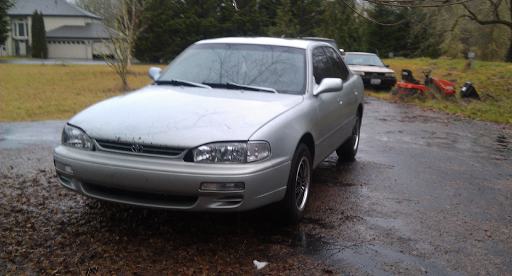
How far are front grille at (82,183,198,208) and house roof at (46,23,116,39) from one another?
2211 inches

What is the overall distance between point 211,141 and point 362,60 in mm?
17398

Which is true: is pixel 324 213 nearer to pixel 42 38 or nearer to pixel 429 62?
pixel 429 62

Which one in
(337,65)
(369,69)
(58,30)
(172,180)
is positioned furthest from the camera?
(58,30)

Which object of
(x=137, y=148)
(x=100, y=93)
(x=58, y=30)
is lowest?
(x=58, y=30)

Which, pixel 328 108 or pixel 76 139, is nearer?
pixel 76 139

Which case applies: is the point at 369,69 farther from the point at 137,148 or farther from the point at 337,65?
the point at 137,148

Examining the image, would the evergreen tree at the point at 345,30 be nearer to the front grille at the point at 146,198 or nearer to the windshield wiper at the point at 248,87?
the windshield wiper at the point at 248,87

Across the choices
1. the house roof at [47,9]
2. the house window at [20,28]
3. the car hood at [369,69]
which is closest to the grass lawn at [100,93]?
the car hood at [369,69]

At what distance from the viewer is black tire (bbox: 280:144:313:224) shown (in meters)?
4.04

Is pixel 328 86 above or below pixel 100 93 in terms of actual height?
above

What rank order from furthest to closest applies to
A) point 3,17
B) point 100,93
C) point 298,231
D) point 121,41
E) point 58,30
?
point 58,30 < point 3,17 < point 121,41 < point 100,93 < point 298,231

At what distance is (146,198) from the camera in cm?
369

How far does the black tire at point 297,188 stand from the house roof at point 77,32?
5597 cm

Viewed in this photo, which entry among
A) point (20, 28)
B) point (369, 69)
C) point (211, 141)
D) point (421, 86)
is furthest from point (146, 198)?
point (20, 28)
